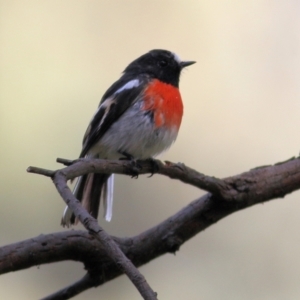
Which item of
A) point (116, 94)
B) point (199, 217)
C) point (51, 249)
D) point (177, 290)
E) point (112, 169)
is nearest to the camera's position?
point (112, 169)

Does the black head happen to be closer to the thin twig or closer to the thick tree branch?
the thick tree branch

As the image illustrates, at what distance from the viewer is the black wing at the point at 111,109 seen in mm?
2719

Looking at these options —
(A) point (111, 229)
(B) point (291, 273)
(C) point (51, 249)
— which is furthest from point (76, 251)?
(B) point (291, 273)

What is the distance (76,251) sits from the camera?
2189mm

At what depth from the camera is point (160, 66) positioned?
3078 millimetres

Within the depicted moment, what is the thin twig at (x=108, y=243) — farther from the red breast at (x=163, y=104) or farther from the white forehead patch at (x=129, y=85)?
the white forehead patch at (x=129, y=85)

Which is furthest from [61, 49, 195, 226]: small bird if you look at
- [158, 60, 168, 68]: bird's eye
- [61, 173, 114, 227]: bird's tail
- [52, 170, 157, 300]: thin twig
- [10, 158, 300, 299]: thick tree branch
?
[52, 170, 157, 300]: thin twig

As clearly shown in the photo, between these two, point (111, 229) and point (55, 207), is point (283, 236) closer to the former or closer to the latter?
point (111, 229)

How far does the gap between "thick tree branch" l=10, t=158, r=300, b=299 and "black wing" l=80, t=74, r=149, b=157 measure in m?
0.44

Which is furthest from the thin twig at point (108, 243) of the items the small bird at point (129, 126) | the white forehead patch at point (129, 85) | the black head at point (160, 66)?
the black head at point (160, 66)

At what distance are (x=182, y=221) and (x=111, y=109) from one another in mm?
685

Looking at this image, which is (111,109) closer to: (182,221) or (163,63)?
(163,63)

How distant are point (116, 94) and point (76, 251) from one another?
90cm

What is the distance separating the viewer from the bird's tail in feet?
9.37
